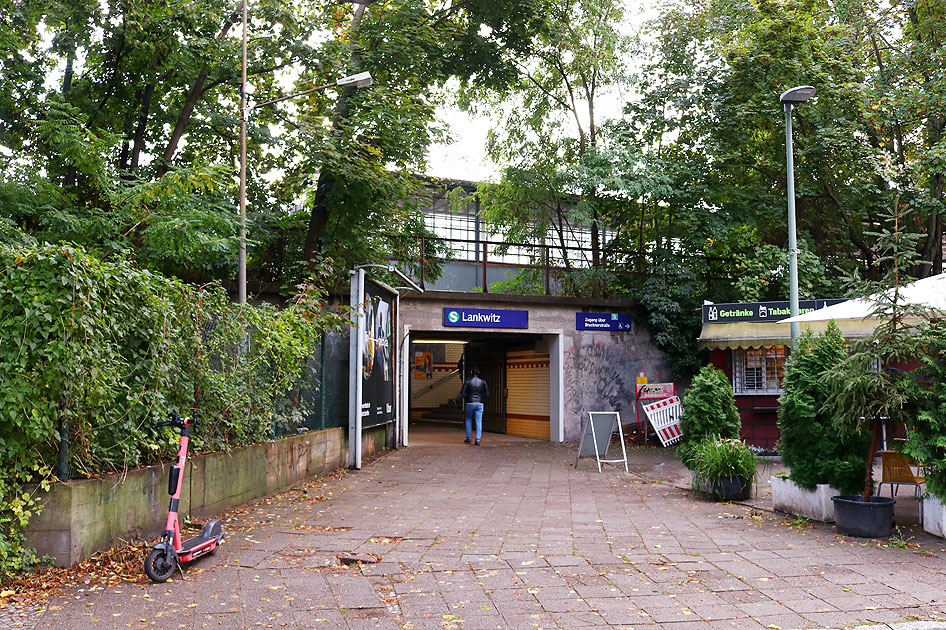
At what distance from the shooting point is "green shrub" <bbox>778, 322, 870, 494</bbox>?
8180 mm

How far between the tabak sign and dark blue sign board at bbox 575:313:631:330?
2.89 meters

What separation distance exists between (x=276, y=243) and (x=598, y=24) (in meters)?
9.67

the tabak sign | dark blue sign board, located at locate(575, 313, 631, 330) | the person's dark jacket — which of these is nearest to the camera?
the tabak sign

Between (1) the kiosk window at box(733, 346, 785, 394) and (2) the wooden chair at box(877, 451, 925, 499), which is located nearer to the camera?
(2) the wooden chair at box(877, 451, 925, 499)

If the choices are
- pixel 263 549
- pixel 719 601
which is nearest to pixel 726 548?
pixel 719 601

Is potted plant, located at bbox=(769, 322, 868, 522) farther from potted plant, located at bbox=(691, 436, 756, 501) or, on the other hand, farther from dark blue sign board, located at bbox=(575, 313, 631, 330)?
dark blue sign board, located at bbox=(575, 313, 631, 330)

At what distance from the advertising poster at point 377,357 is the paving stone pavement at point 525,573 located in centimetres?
381

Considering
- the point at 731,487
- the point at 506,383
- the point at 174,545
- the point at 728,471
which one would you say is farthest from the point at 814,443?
the point at 506,383

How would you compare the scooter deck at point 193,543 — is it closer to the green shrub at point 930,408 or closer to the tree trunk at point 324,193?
the green shrub at point 930,408

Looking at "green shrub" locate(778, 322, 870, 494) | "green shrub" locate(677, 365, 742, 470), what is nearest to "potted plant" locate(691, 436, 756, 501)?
"green shrub" locate(677, 365, 742, 470)

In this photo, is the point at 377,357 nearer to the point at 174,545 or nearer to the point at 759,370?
the point at 759,370

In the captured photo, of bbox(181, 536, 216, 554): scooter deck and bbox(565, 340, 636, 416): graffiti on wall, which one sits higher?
bbox(565, 340, 636, 416): graffiti on wall

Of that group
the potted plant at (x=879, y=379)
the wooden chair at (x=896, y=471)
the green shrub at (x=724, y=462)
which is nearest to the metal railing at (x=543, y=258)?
the green shrub at (x=724, y=462)

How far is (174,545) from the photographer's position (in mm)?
5746
